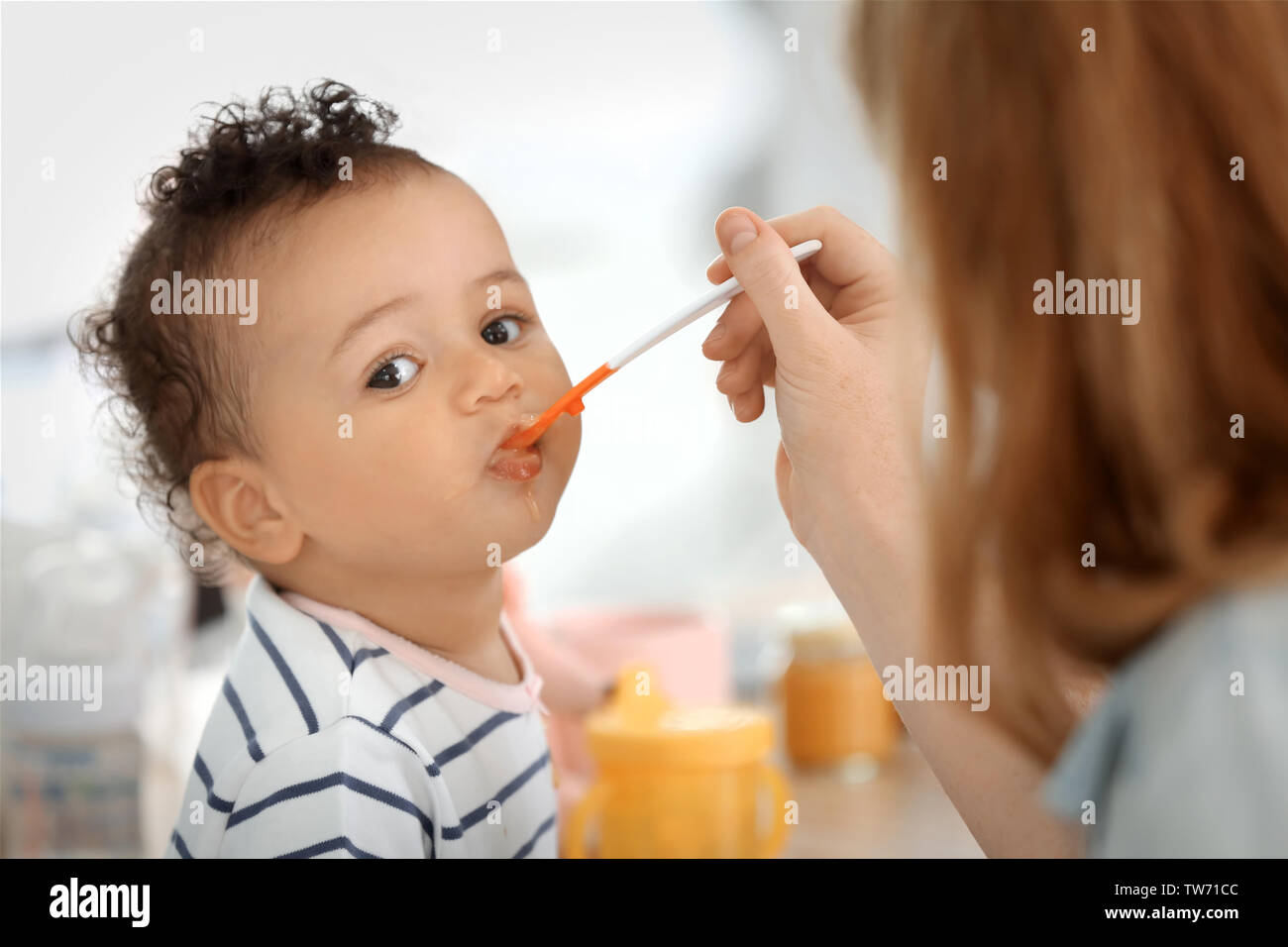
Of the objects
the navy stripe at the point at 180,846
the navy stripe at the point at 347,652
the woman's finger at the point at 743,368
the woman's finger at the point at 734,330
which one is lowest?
the navy stripe at the point at 180,846

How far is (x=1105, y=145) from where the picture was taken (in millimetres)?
399

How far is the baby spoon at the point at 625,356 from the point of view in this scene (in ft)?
1.89

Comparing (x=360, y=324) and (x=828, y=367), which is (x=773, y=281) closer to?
(x=828, y=367)

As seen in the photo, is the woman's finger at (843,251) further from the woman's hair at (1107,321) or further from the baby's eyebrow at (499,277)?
the woman's hair at (1107,321)

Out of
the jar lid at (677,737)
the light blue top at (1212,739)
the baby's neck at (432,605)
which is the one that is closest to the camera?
the light blue top at (1212,739)

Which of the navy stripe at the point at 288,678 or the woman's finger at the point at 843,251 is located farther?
the woman's finger at the point at 843,251

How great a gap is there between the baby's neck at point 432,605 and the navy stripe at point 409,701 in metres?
0.03

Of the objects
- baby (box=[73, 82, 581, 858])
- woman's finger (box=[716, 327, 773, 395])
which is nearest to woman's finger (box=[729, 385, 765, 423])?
woman's finger (box=[716, 327, 773, 395])

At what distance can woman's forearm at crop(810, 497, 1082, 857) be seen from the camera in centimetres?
54

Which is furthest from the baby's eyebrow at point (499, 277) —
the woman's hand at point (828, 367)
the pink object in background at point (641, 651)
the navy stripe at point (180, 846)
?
the pink object in background at point (641, 651)

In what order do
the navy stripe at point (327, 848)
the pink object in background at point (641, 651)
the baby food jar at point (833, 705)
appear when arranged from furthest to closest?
the baby food jar at point (833, 705), the pink object in background at point (641, 651), the navy stripe at point (327, 848)

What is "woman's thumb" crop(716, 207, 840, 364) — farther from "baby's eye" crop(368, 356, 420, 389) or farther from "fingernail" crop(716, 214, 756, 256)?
"baby's eye" crop(368, 356, 420, 389)

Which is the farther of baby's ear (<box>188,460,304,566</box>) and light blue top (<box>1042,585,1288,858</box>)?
baby's ear (<box>188,460,304,566</box>)

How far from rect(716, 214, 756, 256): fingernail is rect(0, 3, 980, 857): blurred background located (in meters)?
0.08
